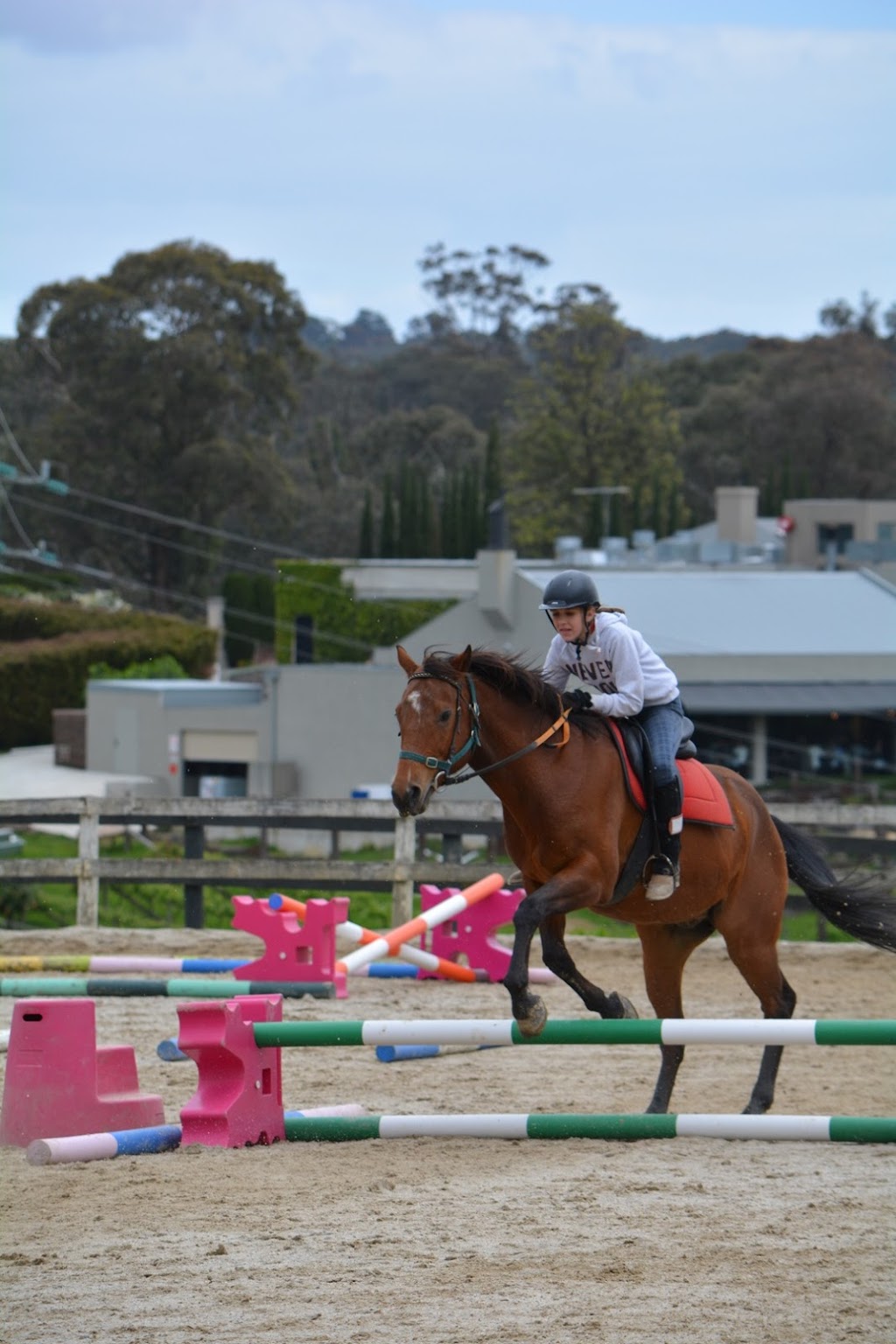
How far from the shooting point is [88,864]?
11.4 m

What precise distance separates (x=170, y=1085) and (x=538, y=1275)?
9.76 feet

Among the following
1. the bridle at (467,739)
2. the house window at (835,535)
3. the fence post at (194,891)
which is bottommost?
the fence post at (194,891)

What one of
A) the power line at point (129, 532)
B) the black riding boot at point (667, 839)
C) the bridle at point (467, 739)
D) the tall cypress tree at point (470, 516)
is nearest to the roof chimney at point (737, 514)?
the tall cypress tree at point (470, 516)

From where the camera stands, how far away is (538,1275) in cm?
411

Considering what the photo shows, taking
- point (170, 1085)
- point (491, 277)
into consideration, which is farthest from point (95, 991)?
point (491, 277)

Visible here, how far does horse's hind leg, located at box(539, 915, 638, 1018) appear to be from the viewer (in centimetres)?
572

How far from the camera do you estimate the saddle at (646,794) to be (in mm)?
5926

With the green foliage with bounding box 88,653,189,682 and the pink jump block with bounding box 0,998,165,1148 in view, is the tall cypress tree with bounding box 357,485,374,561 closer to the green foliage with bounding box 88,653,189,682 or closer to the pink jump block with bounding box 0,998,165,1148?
the green foliage with bounding box 88,653,189,682

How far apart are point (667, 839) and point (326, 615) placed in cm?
3808

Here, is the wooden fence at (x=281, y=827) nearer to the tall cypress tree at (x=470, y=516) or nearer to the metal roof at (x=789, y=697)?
the metal roof at (x=789, y=697)

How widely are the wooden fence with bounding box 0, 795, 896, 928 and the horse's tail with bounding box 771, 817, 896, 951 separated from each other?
4.20m

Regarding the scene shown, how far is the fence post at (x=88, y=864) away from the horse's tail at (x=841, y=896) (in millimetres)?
5945

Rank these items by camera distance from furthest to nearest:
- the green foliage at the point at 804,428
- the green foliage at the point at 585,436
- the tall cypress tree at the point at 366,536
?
1. the green foliage at the point at 804,428
2. the green foliage at the point at 585,436
3. the tall cypress tree at the point at 366,536

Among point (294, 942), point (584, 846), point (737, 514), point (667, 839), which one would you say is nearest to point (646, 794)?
point (667, 839)
